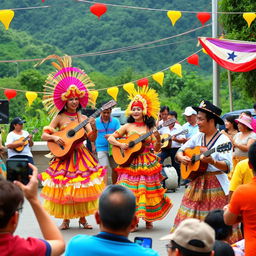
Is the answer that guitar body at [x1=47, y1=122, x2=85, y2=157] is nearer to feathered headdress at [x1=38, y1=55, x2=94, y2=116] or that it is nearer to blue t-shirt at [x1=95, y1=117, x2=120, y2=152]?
feathered headdress at [x1=38, y1=55, x2=94, y2=116]

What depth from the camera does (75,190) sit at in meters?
9.81

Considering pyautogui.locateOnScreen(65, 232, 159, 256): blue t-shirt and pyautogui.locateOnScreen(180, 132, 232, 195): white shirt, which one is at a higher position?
pyautogui.locateOnScreen(180, 132, 232, 195): white shirt

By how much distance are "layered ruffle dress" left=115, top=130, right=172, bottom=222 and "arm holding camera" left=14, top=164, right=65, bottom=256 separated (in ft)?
19.7

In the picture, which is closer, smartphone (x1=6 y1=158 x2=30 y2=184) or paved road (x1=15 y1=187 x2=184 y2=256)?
smartphone (x1=6 y1=158 x2=30 y2=184)

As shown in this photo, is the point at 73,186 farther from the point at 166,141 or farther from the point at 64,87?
the point at 166,141

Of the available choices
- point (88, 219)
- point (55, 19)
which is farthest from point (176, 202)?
point (55, 19)

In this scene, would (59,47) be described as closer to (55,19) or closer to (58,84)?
(55,19)

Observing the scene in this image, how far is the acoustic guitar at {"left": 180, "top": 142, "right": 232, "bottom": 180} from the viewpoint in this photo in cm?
763

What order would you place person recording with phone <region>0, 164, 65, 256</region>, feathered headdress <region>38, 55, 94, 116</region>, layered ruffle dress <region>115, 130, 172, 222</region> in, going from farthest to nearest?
1. feathered headdress <region>38, 55, 94, 116</region>
2. layered ruffle dress <region>115, 130, 172, 222</region>
3. person recording with phone <region>0, 164, 65, 256</region>

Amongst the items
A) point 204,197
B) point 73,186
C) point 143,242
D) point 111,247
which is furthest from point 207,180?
point 111,247

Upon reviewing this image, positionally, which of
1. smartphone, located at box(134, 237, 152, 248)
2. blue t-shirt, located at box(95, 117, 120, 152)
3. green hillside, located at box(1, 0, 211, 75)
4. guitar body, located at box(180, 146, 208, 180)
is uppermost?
green hillside, located at box(1, 0, 211, 75)

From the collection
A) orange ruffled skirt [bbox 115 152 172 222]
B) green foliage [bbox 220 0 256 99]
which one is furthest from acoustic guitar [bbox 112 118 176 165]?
green foliage [bbox 220 0 256 99]

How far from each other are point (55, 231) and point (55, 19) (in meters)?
60.4

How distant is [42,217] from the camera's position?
12.6ft
